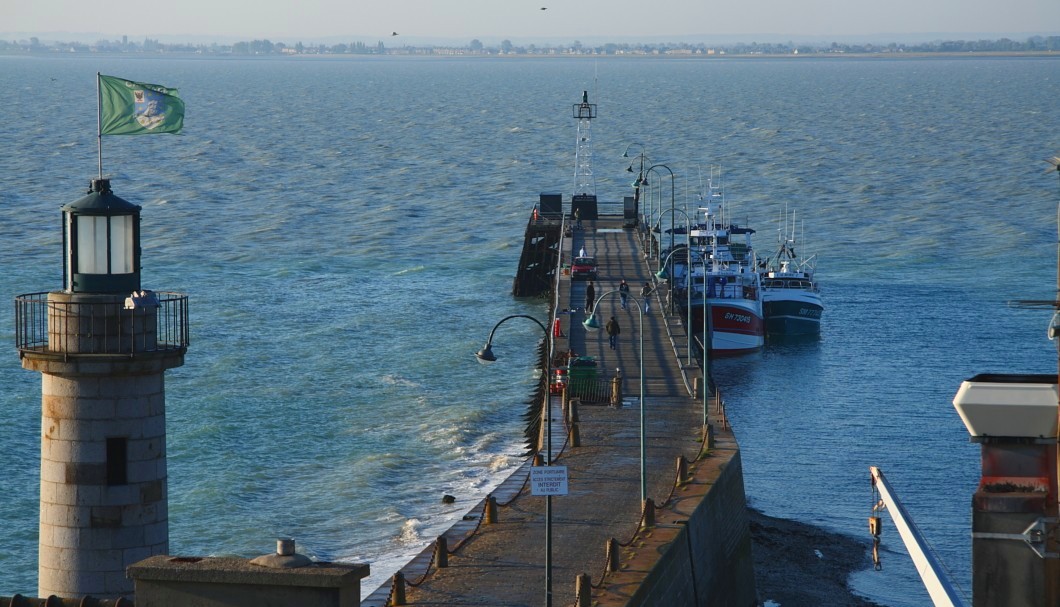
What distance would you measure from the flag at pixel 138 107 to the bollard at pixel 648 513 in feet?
A: 47.5

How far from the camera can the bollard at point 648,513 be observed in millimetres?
34406

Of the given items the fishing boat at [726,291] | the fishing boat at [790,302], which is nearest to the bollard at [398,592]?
the fishing boat at [726,291]

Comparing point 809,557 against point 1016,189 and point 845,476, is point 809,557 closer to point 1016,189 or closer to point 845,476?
point 845,476

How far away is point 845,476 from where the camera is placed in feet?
170

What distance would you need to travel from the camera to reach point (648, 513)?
3447 cm

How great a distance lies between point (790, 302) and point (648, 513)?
47087 millimetres

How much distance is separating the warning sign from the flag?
8060 millimetres

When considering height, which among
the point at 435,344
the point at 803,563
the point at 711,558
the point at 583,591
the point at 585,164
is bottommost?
the point at 803,563

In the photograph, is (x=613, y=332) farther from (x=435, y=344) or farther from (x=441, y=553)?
(x=441, y=553)

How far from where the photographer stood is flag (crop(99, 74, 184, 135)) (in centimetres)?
2402

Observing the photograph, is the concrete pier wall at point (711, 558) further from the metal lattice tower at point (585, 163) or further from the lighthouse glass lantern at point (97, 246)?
the metal lattice tower at point (585, 163)

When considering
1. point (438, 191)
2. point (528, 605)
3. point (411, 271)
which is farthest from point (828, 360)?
point (438, 191)

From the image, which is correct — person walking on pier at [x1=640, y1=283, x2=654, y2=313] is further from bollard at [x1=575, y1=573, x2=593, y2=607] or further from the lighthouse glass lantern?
the lighthouse glass lantern

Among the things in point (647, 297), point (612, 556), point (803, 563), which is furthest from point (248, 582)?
point (647, 297)
